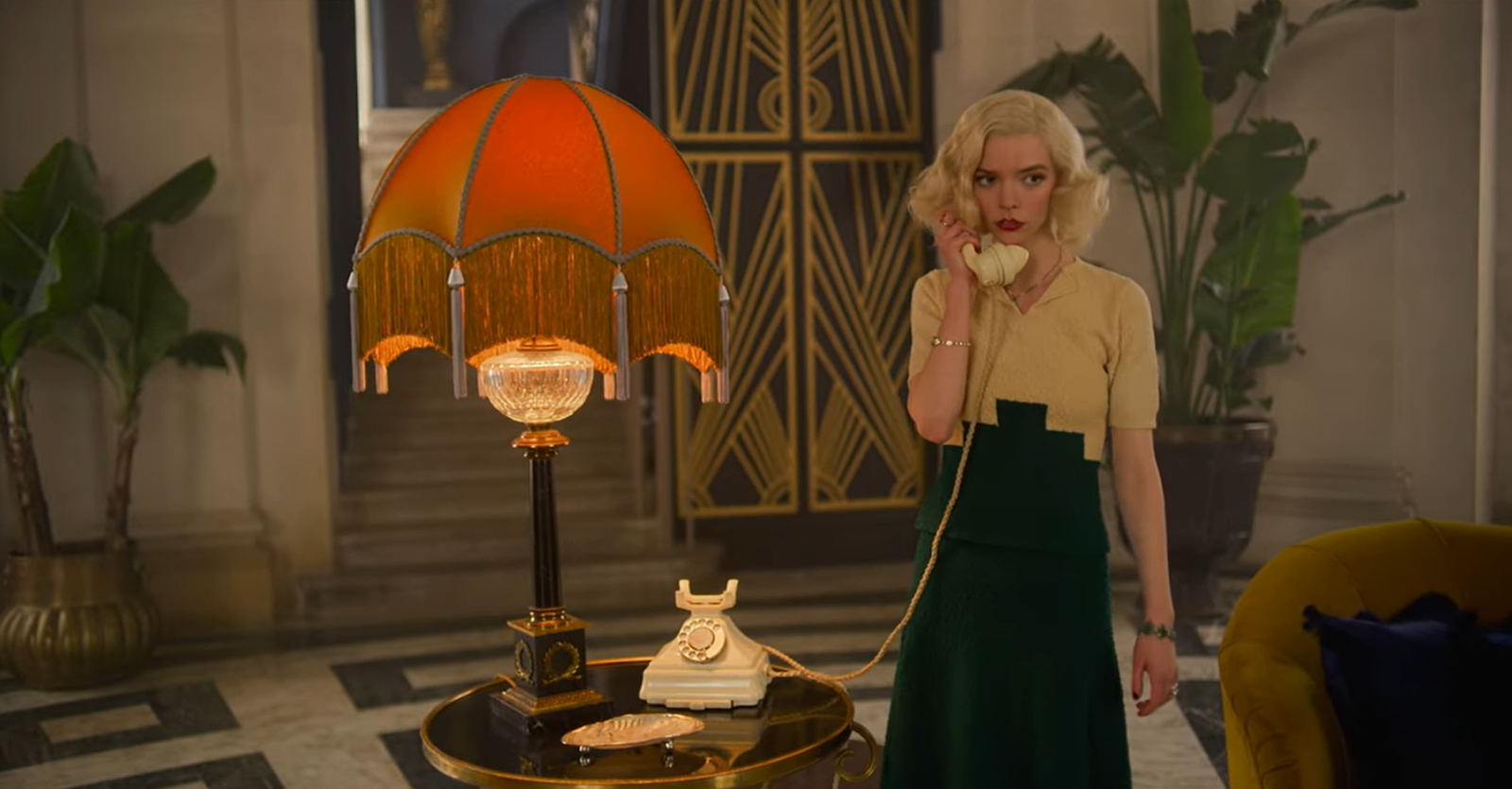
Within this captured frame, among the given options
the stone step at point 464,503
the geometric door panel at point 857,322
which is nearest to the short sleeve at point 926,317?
the geometric door panel at point 857,322

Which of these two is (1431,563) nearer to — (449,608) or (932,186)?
(932,186)

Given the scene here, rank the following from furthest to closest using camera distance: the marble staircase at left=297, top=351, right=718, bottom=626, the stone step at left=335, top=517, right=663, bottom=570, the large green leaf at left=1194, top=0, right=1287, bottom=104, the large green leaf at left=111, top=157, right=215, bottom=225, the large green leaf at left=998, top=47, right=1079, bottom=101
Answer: the stone step at left=335, top=517, right=663, bottom=570, the marble staircase at left=297, top=351, right=718, bottom=626, the large green leaf at left=998, top=47, right=1079, bottom=101, the large green leaf at left=1194, top=0, right=1287, bottom=104, the large green leaf at left=111, top=157, right=215, bottom=225

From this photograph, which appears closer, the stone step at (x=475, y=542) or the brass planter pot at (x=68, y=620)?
the brass planter pot at (x=68, y=620)

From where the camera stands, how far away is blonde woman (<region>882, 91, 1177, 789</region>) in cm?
190

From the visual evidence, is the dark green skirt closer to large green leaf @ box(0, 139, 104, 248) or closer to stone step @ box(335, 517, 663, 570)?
large green leaf @ box(0, 139, 104, 248)

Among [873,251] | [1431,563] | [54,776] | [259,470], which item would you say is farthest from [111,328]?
[1431,563]

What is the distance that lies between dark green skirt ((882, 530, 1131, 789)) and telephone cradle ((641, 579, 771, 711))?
0.31m

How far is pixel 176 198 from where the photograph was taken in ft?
16.7

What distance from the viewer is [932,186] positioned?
6.39ft

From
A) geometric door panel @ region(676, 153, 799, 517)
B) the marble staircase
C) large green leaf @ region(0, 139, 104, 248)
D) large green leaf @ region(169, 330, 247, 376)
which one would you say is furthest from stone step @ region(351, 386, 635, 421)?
large green leaf @ region(0, 139, 104, 248)

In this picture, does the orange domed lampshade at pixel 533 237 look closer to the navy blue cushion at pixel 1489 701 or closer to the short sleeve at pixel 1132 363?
the short sleeve at pixel 1132 363

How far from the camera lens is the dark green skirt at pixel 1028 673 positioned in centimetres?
190

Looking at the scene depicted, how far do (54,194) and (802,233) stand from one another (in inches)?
119

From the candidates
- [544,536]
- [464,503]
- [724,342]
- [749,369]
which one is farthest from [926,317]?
[464,503]
